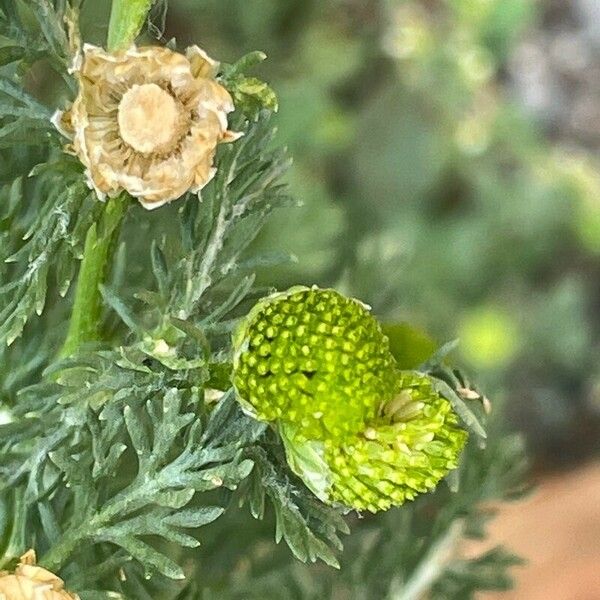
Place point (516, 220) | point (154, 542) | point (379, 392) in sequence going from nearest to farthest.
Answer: point (379, 392)
point (154, 542)
point (516, 220)

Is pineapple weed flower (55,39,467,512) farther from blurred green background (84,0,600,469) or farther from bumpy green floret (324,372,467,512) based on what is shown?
blurred green background (84,0,600,469)

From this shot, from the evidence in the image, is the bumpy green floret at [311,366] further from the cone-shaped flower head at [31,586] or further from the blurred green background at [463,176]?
the blurred green background at [463,176]

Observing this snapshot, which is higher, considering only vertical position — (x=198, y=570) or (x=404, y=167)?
(x=404, y=167)

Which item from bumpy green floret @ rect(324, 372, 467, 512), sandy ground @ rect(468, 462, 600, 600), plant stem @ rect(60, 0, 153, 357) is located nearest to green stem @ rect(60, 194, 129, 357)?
plant stem @ rect(60, 0, 153, 357)

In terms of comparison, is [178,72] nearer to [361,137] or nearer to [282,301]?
[282,301]

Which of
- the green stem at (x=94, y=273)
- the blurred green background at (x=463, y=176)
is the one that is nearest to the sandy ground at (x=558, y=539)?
the blurred green background at (x=463, y=176)

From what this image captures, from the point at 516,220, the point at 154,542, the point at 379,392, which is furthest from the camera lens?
the point at 516,220

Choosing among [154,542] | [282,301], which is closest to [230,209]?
[282,301]

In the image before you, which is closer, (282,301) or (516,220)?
(282,301)
